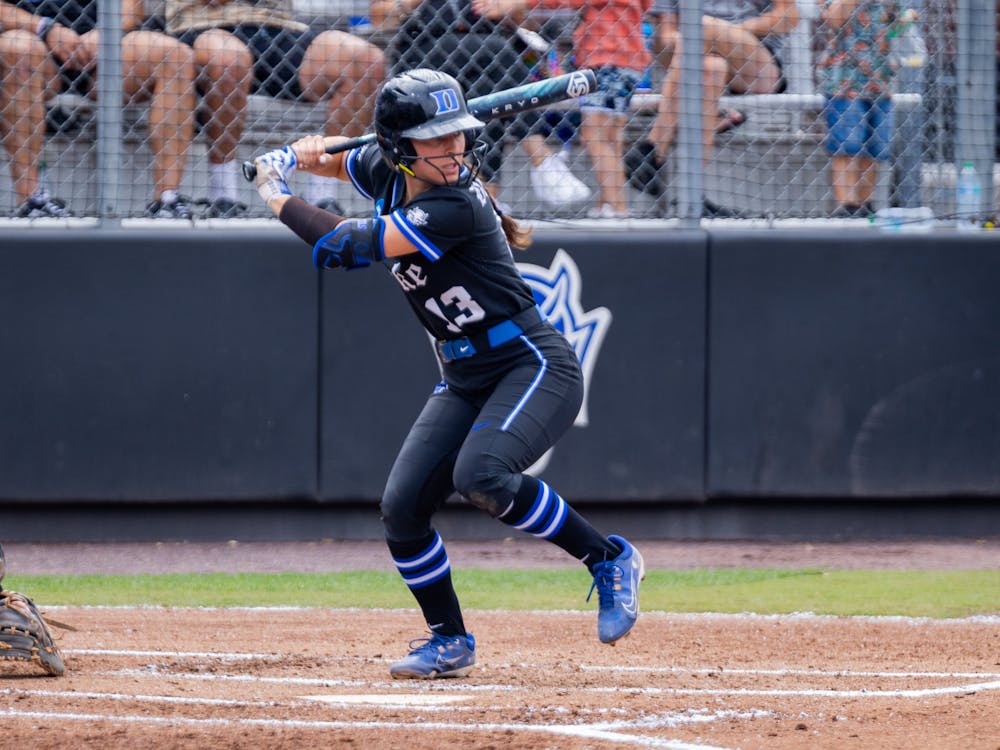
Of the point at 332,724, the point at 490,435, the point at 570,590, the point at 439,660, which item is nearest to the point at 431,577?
the point at 439,660

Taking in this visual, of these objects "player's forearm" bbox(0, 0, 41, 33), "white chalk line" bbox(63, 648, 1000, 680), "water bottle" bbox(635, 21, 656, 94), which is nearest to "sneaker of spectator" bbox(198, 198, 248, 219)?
"player's forearm" bbox(0, 0, 41, 33)

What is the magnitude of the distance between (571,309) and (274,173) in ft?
11.4

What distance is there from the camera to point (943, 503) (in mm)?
8023

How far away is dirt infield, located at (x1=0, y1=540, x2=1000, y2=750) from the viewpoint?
3518 millimetres

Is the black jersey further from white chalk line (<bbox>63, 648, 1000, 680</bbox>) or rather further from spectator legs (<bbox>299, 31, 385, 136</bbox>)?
spectator legs (<bbox>299, 31, 385, 136</bbox>)

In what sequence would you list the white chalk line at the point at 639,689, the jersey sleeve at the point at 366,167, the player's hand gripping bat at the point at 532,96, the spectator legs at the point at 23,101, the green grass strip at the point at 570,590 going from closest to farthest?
the white chalk line at the point at 639,689, the jersey sleeve at the point at 366,167, the player's hand gripping bat at the point at 532,96, the green grass strip at the point at 570,590, the spectator legs at the point at 23,101

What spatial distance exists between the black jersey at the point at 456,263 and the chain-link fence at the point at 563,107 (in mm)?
3166

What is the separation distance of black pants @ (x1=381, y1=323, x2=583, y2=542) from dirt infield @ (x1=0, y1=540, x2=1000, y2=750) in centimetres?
58

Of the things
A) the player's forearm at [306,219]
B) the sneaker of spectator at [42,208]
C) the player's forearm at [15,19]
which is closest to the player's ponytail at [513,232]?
the player's forearm at [306,219]

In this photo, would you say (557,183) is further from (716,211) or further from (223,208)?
(223,208)

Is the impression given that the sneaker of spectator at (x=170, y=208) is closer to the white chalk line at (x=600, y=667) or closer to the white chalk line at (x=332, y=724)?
the white chalk line at (x=600, y=667)

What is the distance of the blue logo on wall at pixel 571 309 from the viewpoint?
25.4 feet

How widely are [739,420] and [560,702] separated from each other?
13.2 feet

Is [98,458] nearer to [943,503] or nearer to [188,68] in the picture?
[188,68]
